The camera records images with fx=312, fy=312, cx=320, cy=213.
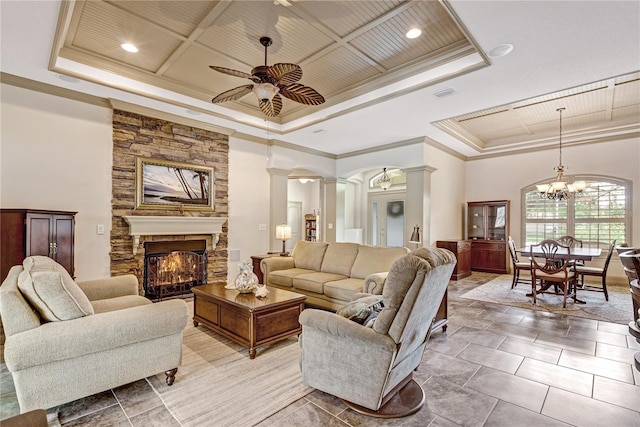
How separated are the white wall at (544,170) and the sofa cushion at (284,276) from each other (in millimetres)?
5637

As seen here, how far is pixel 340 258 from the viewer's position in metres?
4.67

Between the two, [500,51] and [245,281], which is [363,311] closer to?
[245,281]

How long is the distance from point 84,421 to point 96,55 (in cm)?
392

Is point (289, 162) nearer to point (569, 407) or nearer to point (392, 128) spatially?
point (392, 128)

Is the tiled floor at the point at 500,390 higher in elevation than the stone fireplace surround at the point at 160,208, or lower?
lower

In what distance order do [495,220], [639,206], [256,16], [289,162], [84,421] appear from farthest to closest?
[495,220] → [289,162] → [639,206] → [256,16] → [84,421]

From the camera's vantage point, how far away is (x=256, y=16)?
10.0 feet

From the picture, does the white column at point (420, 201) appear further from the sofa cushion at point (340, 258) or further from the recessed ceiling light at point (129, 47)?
the recessed ceiling light at point (129, 47)

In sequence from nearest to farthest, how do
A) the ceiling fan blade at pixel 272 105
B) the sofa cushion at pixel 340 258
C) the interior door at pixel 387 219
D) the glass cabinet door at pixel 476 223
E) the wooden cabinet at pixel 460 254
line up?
the ceiling fan blade at pixel 272 105 → the sofa cushion at pixel 340 258 → the wooden cabinet at pixel 460 254 → the glass cabinet door at pixel 476 223 → the interior door at pixel 387 219

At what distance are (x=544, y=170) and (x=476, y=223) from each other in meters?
1.91

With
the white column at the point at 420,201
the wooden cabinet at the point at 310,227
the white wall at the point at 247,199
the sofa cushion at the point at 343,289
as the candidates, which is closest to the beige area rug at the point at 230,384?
the sofa cushion at the point at 343,289

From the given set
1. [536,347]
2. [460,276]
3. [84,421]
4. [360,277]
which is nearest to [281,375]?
[84,421]

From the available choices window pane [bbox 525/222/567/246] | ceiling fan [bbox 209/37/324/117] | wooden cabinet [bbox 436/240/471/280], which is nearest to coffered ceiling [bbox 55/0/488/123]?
ceiling fan [bbox 209/37/324/117]

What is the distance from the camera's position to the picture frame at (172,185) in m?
4.83
